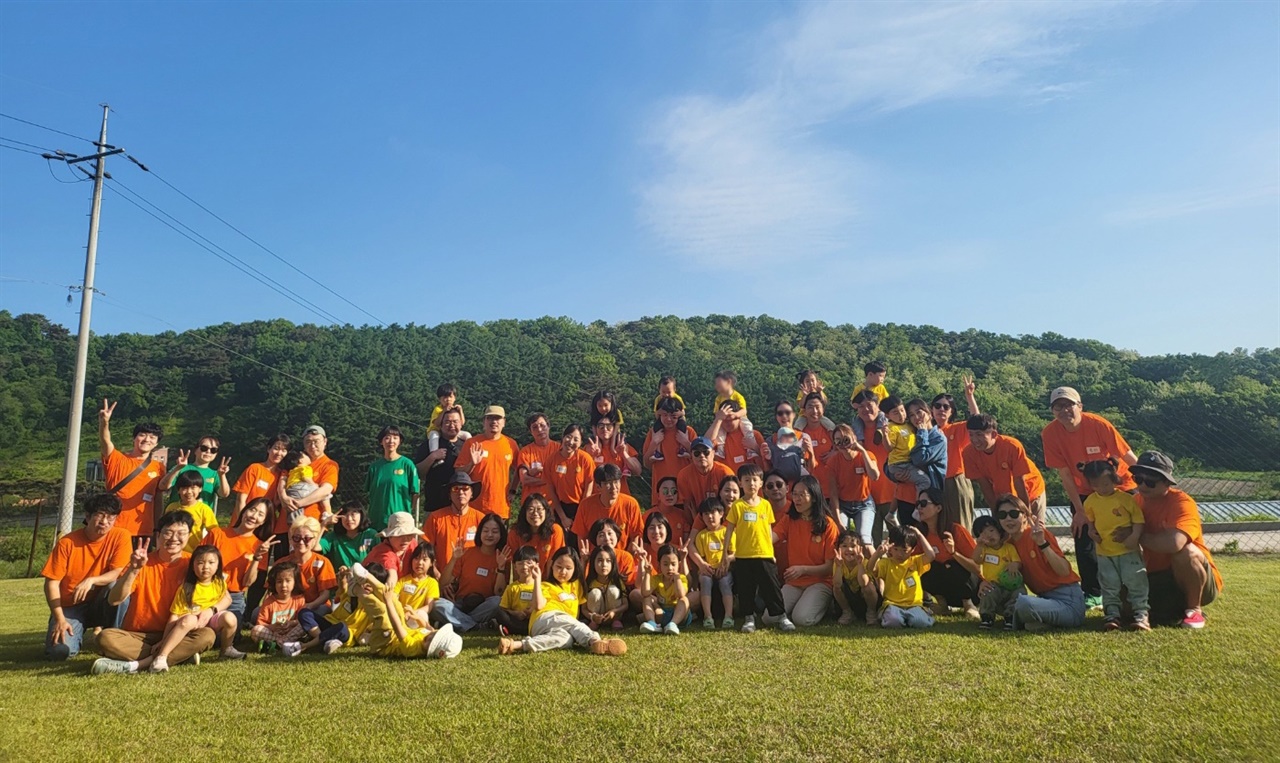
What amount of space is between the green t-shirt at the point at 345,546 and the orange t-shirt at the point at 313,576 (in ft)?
1.07

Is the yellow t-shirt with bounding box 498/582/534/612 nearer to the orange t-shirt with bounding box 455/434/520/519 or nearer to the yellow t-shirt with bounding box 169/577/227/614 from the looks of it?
the orange t-shirt with bounding box 455/434/520/519

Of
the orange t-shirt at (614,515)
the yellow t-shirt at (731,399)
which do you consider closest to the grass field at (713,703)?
the orange t-shirt at (614,515)

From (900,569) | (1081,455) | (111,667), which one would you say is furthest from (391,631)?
(1081,455)

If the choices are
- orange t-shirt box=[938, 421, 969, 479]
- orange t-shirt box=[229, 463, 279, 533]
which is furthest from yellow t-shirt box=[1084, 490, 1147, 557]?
orange t-shirt box=[229, 463, 279, 533]

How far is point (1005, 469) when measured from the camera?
811cm

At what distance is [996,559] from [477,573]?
201 inches

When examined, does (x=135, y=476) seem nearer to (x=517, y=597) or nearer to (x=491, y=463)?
(x=491, y=463)

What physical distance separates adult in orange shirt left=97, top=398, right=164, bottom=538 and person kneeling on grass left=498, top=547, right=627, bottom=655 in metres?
4.41

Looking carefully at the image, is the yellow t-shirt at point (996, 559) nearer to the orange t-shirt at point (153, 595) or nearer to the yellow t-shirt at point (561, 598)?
the yellow t-shirt at point (561, 598)

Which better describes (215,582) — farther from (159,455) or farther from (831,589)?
(831,589)

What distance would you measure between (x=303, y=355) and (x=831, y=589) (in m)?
48.9

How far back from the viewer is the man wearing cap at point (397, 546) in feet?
22.7

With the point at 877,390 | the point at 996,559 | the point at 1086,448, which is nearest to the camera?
the point at 996,559

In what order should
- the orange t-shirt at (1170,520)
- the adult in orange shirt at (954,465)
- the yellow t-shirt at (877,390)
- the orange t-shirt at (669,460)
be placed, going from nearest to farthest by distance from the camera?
the orange t-shirt at (1170,520) → the adult in orange shirt at (954,465) → the orange t-shirt at (669,460) → the yellow t-shirt at (877,390)
